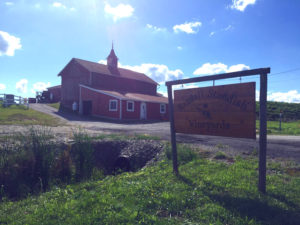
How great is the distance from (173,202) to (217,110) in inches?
81.2

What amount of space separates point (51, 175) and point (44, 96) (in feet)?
130

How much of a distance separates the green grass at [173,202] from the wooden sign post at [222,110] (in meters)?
0.45

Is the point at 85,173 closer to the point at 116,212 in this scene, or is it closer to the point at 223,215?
the point at 116,212

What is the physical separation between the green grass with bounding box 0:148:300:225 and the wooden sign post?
453 mm

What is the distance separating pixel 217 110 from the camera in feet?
15.4

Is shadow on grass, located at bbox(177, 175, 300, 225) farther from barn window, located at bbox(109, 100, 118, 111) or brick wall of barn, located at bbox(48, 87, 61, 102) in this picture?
brick wall of barn, located at bbox(48, 87, 61, 102)

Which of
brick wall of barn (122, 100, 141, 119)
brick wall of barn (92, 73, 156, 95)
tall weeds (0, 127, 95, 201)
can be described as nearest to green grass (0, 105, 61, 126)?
brick wall of barn (122, 100, 141, 119)

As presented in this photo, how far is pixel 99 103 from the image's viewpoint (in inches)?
1033

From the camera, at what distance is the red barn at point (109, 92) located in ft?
82.1

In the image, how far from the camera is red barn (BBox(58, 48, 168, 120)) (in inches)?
985

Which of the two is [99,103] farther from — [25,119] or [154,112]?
[25,119]

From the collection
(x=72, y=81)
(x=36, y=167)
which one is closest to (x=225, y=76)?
(x=36, y=167)

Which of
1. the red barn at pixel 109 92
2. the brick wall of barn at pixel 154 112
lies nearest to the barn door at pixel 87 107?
the red barn at pixel 109 92

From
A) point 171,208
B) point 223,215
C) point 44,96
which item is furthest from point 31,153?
point 44,96
